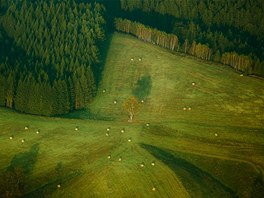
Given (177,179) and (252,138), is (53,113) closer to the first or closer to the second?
(177,179)

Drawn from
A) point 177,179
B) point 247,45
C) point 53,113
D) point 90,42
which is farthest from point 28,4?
point 177,179

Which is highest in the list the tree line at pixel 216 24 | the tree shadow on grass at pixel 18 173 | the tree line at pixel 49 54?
the tree line at pixel 216 24

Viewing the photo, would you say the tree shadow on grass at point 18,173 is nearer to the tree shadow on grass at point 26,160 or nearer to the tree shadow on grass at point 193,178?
the tree shadow on grass at point 26,160

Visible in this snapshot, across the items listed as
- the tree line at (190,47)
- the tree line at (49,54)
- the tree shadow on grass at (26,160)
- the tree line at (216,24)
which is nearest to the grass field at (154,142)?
the tree shadow on grass at (26,160)

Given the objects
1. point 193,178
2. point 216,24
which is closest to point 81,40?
point 216,24

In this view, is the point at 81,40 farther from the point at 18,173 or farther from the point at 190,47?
the point at 18,173

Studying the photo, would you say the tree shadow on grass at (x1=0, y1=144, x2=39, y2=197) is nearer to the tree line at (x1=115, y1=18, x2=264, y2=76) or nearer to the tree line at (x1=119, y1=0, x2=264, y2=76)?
the tree line at (x1=115, y1=18, x2=264, y2=76)
